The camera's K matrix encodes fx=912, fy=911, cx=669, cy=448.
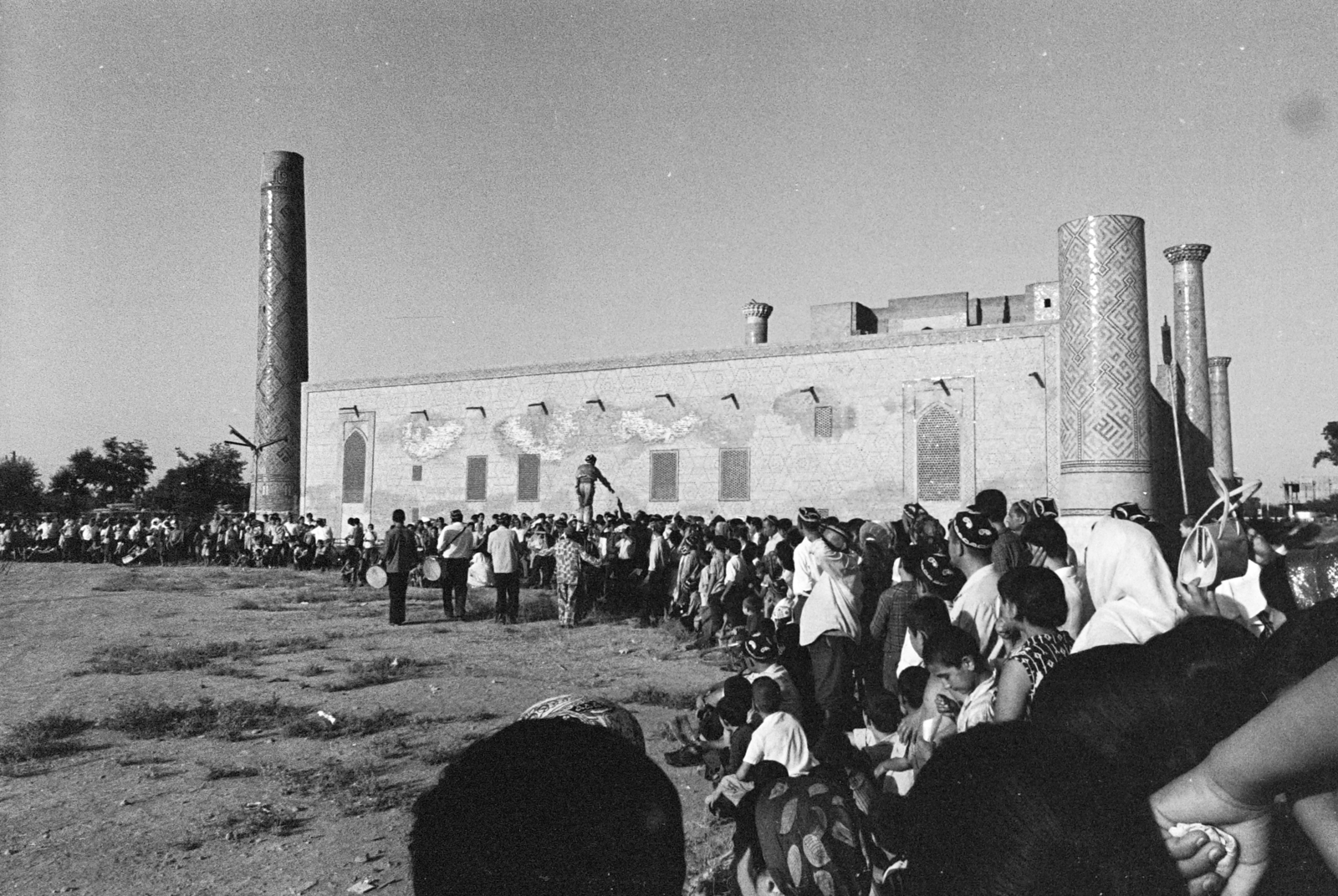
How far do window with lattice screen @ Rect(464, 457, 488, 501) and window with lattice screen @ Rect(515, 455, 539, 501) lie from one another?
39.1 inches

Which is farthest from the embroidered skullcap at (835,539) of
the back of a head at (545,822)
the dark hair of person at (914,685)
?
the back of a head at (545,822)

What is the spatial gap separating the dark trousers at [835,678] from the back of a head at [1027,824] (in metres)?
3.79

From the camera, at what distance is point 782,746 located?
4.00m

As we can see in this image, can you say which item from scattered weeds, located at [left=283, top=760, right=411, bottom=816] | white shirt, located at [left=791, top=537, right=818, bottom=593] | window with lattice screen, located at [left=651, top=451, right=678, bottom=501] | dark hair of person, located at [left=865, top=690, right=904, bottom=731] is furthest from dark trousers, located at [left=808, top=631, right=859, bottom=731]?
window with lattice screen, located at [left=651, top=451, right=678, bottom=501]

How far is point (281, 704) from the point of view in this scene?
7.23 meters

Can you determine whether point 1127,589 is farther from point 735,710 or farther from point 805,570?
point 805,570

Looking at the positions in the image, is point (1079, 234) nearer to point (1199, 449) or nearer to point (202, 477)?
point (1199, 449)

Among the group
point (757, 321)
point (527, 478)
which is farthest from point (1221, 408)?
point (527, 478)

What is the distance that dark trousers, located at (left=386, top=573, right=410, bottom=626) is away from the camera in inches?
456

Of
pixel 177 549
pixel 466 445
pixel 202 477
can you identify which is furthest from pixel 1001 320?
pixel 202 477

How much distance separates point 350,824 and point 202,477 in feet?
169

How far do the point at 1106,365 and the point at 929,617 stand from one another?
6913 millimetres

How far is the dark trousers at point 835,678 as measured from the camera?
4.99 metres

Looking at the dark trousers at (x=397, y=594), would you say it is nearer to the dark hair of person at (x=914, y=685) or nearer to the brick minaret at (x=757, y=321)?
the dark hair of person at (x=914, y=685)
